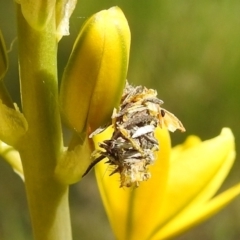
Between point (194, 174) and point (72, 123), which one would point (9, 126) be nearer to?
point (72, 123)

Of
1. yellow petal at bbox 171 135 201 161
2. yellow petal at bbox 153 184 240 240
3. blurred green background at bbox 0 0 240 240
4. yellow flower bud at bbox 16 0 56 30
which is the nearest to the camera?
yellow flower bud at bbox 16 0 56 30

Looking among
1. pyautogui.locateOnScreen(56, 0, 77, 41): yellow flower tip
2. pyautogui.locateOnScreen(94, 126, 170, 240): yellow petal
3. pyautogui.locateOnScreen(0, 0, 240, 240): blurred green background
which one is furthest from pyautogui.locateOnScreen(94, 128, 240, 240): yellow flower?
pyautogui.locateOnScreen(0, 0, 240, 240): blurred green background

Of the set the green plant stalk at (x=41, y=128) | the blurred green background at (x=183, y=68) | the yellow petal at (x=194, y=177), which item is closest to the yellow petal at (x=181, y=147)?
the yellow petal at (x=194, y=177)

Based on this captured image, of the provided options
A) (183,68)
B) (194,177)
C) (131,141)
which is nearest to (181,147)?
(194,177)

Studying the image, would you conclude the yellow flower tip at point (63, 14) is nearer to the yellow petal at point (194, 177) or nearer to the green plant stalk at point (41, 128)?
the green plant stalk at point (41, 128)

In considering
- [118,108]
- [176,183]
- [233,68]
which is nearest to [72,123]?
[118,108]

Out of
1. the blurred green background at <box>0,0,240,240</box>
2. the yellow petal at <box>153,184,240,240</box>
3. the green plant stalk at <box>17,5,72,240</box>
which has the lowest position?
the blurred green background at <box>0,0,240,240</box>

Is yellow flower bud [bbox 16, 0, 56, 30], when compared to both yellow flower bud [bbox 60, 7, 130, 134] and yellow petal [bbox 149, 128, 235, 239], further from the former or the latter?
yellow petal [bbox 149, 128, 235, 239]

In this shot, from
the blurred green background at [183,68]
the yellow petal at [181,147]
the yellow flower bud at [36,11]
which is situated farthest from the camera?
the blurred green background at [183,68]
